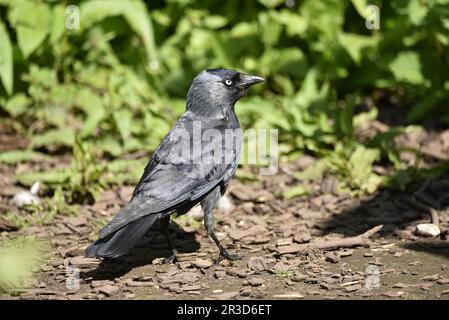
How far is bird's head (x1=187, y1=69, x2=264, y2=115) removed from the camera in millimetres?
5887

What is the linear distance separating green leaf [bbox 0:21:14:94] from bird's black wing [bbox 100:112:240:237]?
8.58 feet

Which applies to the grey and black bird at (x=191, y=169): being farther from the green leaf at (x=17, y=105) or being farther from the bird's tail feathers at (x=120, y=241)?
the green leaf at (x=17, y=105)

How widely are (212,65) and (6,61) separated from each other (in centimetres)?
Answer: 223

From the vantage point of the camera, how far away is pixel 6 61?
7637 millimetres

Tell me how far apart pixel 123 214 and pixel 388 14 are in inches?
186

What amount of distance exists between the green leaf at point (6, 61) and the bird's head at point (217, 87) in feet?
8.27

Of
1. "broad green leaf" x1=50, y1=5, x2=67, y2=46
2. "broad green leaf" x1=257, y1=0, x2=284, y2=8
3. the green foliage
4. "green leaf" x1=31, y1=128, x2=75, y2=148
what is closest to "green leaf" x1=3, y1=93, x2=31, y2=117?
"green leaf" x1=31, y1=128, x2=75, y2=148

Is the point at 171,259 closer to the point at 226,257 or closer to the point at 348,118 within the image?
the point at 226,257

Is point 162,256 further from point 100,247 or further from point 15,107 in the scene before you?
point 15,107

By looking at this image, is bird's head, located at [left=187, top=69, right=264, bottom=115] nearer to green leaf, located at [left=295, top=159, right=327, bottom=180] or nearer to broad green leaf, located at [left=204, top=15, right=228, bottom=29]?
green leaf, located at [left=295, top=159, right=327, bottom=180]

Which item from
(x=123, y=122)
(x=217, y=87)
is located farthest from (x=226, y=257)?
(x=123, y=122)

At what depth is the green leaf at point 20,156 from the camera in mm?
7316

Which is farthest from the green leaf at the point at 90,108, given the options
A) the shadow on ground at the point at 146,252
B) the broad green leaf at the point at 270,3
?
the broad green leaf at the point at 270,3

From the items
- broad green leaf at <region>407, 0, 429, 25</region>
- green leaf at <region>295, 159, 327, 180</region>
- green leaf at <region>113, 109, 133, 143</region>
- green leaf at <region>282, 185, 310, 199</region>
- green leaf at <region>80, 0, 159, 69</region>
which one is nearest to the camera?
green leaf at <region>282, 185, 310, 199</region>
